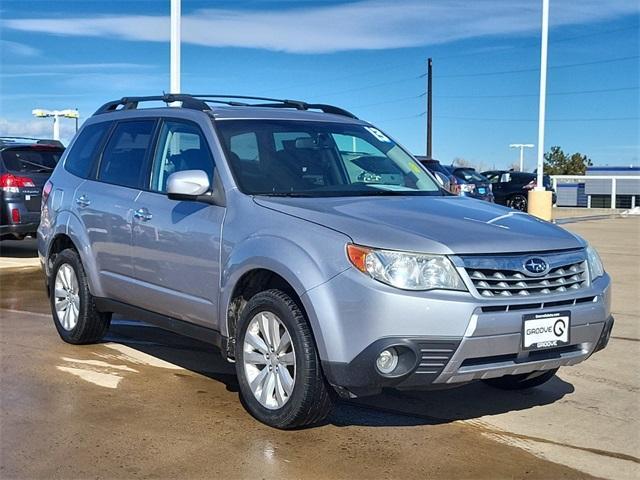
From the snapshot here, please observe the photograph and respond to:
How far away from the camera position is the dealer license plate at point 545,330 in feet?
13.4

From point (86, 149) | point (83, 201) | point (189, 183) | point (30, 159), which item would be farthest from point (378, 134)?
point (30, 159)

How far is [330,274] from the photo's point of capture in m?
4.06

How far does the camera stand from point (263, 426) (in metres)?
4.55

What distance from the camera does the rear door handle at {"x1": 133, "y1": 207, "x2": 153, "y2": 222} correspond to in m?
5.44

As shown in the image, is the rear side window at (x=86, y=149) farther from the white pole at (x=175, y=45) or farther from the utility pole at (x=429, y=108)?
the utility pole at (x=429, y=108)

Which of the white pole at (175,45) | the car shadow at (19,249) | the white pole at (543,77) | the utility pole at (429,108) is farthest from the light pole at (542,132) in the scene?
the utility pole at (429,108)

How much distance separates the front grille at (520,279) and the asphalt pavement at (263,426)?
88 cm

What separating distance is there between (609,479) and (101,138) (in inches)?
182

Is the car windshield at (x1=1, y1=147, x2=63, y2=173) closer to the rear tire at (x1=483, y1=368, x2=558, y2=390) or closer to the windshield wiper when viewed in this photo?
the windshield wiper

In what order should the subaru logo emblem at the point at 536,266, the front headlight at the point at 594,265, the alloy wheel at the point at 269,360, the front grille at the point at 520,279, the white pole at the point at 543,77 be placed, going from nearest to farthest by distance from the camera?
the front grille at the point at 520,279
the subaru logo emblem at the point at 536,266
the alloy wheel at the point at 269,360
the front headlight at the point at 594,265
the white pole at the point at 543,77

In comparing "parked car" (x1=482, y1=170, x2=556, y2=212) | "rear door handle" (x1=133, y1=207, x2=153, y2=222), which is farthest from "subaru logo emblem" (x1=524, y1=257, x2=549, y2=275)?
"parked car" (x1=482, y1=170, x2=556, y2=212)

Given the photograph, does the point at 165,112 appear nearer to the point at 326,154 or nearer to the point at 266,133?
the point at 266,133

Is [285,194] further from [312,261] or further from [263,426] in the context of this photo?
[263,426]

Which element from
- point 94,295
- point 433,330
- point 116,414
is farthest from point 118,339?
point 433,330
